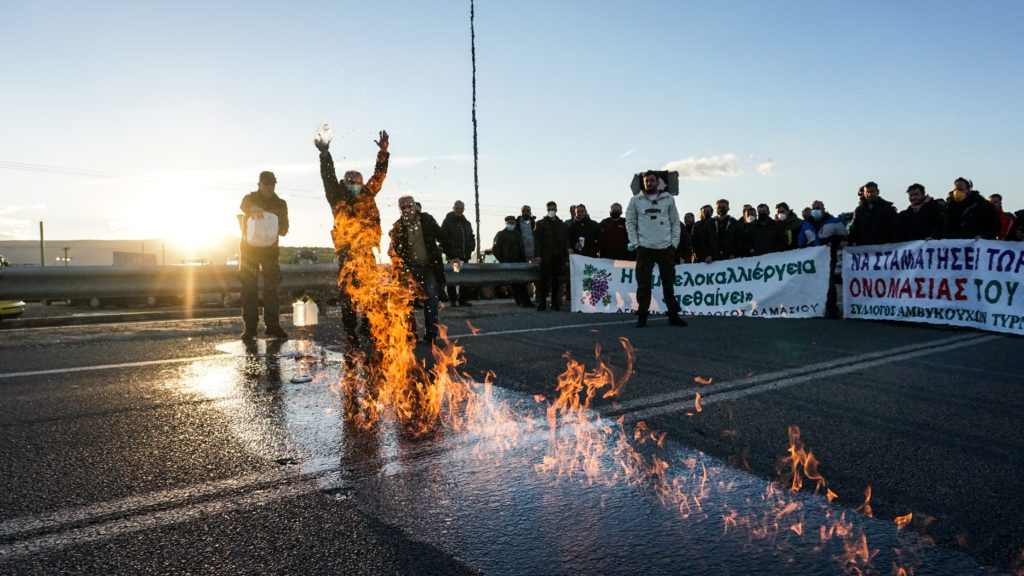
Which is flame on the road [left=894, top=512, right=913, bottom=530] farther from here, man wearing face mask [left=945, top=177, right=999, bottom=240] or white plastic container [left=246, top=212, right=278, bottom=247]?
man wearing face mask [left=945, top=177, right=999, bottom=240]

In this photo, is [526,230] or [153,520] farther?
[526,230]

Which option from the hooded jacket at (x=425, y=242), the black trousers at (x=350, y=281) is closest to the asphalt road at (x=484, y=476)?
the black trousers at (x=350, y=281)

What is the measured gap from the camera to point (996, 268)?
9.86 m

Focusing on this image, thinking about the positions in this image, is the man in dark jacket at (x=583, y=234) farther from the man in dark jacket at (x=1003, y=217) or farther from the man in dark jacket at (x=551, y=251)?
the man in dark jacket at (x=1003, y=217)

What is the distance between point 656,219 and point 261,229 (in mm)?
5216

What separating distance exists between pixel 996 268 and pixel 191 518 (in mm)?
10838

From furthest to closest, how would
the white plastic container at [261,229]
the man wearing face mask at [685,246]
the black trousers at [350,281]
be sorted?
the man wearing face mask at [685,246], the white plastic container at [261,229], the black trousers at [350,281]

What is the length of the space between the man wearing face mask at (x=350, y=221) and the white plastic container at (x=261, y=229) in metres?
0.93

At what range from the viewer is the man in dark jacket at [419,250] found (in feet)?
26.1

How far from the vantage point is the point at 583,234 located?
1475 cm

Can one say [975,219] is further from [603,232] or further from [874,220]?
[603,232]

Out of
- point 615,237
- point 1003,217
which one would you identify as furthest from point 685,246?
point 1003,217

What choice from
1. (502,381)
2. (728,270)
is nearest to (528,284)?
(728,270)

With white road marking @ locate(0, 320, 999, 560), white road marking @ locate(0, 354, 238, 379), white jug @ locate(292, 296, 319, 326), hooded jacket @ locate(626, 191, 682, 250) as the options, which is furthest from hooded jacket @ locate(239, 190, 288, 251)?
white road marking @ locate(0, 320, 999, 560)
